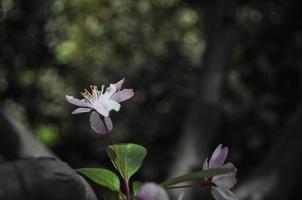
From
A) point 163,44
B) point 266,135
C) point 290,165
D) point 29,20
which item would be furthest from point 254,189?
point 163,44

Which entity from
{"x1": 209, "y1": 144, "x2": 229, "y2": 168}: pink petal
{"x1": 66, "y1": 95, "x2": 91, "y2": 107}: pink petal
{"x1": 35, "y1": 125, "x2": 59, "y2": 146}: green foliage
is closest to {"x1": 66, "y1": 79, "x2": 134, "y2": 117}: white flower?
{"x1": 66, "y1": 95, "x2": 91, "y2": 107}: pink petal

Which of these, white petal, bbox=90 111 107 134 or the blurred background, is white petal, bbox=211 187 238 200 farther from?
the blurred background

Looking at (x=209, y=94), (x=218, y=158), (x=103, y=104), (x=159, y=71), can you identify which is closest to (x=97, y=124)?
(x=103, y=104)

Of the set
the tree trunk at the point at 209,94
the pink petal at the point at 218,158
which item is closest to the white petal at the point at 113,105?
the pink petal at the point at 218,158

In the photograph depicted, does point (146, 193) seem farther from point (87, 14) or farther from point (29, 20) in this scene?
point (87, 14)

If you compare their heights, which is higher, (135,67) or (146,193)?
(135,67)
